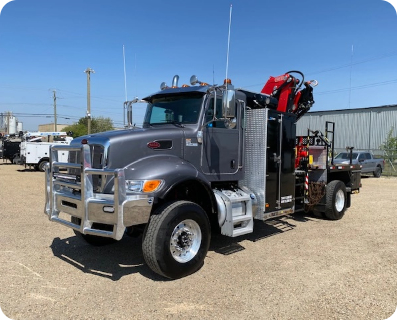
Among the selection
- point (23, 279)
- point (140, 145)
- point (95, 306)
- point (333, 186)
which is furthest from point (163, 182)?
point (333, 186)

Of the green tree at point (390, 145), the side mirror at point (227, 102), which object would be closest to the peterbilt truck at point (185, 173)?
the side mirror at point (227, 102)

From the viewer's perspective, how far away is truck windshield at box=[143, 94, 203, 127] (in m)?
5.30

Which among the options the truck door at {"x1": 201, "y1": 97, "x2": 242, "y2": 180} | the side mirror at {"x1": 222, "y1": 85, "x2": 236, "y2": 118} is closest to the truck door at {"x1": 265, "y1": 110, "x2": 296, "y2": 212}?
the truck door at {"x1": 201, "y1": 97, "x2": 242, "y2": 180}

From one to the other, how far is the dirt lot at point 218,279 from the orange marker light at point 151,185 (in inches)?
46.9

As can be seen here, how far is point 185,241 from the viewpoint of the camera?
455 centimetres

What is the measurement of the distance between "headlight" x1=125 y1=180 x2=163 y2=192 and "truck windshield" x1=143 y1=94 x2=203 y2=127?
142cm

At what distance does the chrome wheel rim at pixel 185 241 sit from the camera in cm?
443

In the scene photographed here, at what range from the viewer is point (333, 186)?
811 cm

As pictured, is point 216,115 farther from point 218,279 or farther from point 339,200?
point 339,200

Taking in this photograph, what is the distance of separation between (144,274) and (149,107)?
9.54 ft

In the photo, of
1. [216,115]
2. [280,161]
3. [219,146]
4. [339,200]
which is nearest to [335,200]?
[339,200]

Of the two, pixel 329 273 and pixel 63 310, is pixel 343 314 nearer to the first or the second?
pixel 329 273

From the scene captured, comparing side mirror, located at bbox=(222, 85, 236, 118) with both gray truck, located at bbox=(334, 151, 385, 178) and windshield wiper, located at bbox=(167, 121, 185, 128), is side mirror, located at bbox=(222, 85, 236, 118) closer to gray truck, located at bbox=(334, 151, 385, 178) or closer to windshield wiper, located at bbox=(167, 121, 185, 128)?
windshield wiper, located at bbox=(167, 121, 185, 128)

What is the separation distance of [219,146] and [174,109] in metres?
0.97
